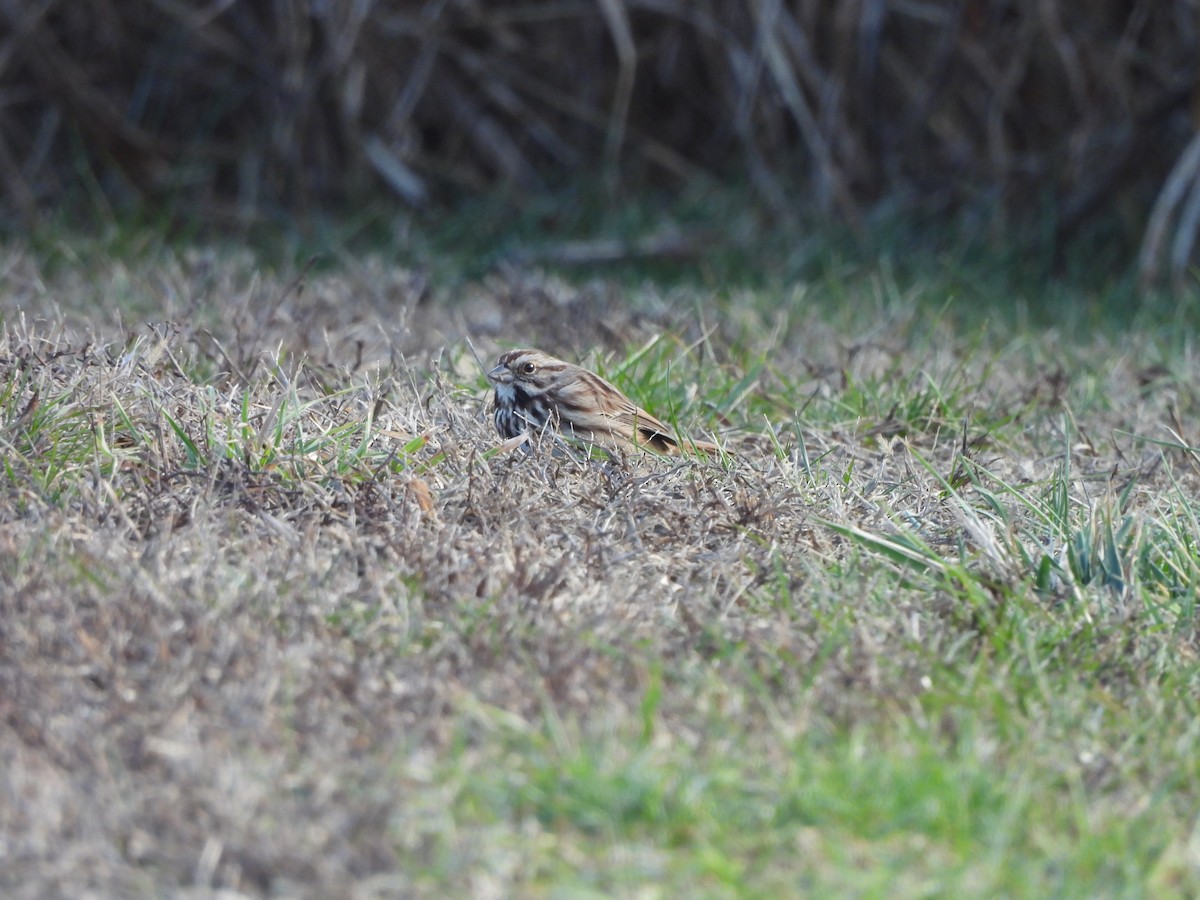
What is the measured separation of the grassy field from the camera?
6.38ft

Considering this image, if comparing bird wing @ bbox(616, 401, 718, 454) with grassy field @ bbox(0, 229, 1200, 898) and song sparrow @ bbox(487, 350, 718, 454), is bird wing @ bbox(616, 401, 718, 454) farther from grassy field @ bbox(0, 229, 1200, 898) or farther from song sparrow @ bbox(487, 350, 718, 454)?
grassy field @ bbox(0, 229, 1200, 898)

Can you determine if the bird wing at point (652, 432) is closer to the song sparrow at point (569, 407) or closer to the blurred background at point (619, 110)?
the song sparrow at point (569, 407)

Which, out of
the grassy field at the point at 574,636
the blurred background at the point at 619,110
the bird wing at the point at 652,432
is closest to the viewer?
the grassy field at the point at 574,636

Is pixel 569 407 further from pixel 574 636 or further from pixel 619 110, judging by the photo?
pixel 619 110

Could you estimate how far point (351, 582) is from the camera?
258 cm

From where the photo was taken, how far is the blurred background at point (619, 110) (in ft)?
21.2

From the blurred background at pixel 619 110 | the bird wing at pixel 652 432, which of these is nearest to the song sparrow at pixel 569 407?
the bird wing at pixel 652 432

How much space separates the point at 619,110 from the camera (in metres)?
6.51

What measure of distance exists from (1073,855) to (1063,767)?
262mm

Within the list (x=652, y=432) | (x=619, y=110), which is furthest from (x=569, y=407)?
(x=619, y=110)

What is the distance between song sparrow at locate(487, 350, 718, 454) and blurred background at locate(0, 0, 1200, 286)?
246 cm

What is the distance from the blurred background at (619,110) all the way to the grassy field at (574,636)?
266 cm

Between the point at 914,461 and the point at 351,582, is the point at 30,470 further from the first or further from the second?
the point at 914,461

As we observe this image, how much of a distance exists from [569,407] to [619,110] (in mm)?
3172
